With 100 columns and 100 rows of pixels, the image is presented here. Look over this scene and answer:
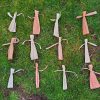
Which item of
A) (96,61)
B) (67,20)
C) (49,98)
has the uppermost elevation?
(67,20)

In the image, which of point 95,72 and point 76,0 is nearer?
point 95,72

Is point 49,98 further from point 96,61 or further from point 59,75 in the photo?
point 96,61

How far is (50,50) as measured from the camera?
450 centimetres

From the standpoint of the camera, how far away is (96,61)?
441 cm

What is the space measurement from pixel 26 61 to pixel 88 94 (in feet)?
2.41

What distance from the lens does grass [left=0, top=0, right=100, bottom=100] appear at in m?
4.31

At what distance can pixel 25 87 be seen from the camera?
4.36 m

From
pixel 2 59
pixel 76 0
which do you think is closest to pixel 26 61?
pixel 2 59

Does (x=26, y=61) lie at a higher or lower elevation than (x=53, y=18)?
lower

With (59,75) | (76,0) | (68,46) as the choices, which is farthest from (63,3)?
(59,75)

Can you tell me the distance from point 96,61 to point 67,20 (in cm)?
57

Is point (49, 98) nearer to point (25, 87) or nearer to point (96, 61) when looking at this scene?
point (25, 87)

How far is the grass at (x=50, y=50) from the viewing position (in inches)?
170

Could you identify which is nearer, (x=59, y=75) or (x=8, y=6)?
(x=59, y=75)
